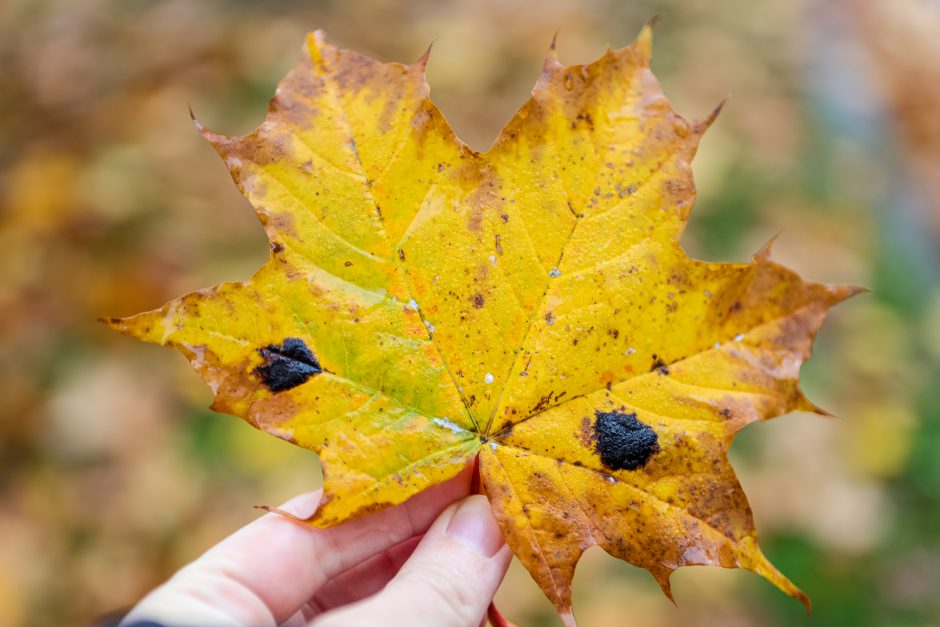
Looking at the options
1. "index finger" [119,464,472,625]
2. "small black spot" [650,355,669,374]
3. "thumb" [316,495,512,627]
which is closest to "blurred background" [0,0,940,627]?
"index finger" [119,464,472,625]

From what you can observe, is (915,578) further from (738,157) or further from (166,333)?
(166,333)

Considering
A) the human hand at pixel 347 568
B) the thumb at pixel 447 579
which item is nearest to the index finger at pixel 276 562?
the human hand at pixel 347 568

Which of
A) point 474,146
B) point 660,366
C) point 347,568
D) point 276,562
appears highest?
point 660,366

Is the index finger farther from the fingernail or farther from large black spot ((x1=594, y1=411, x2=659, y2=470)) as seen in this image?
large black spot ((x1=594, y1=411, x2=659, y2=470))

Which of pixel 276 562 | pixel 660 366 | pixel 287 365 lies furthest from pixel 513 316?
pixel 276 562

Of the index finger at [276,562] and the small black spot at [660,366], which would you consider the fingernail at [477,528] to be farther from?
the small black spot at [660,366]

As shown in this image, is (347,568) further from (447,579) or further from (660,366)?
(660,366)
